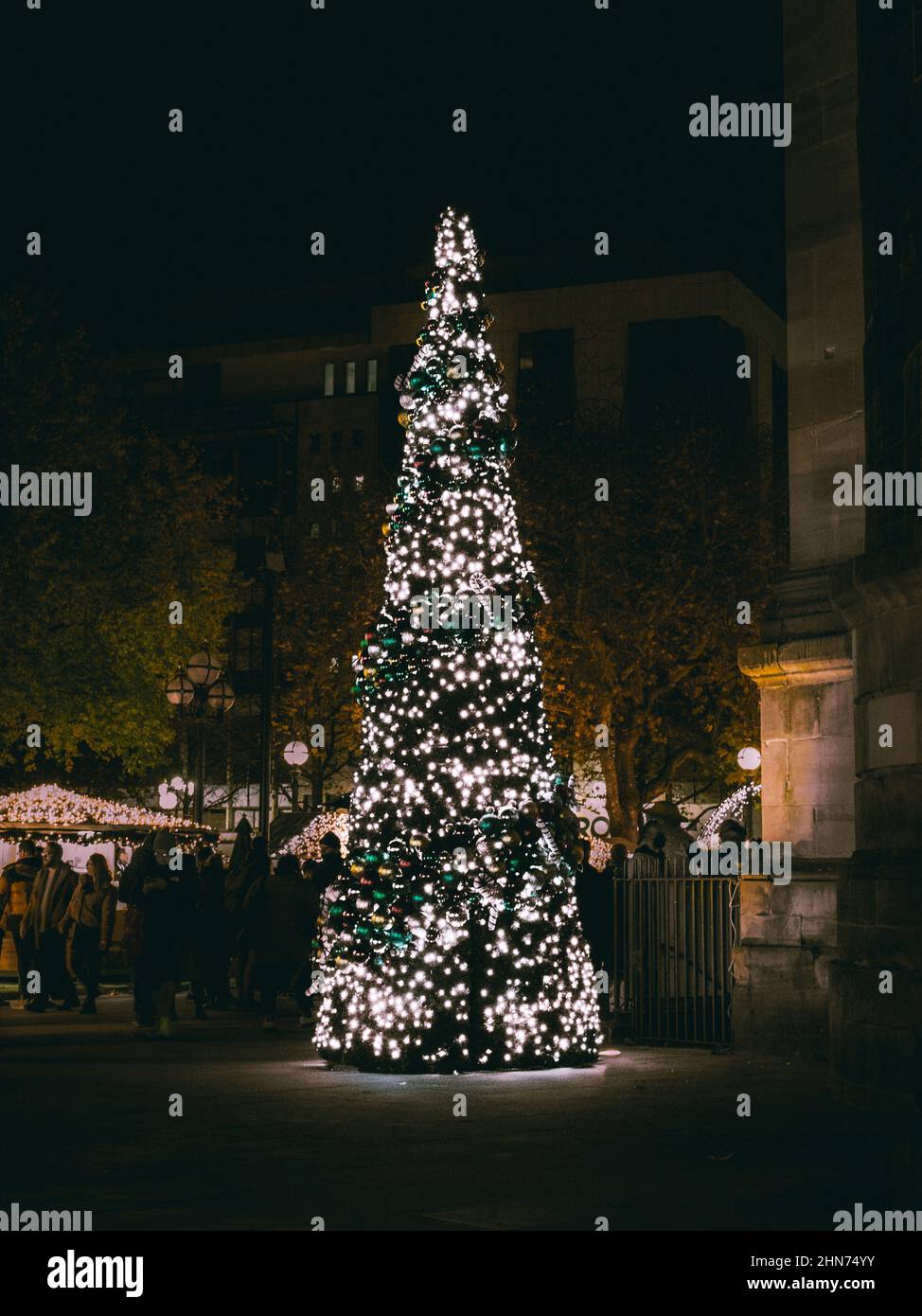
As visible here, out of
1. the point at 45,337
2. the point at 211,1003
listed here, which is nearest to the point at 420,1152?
the point at 211,1003

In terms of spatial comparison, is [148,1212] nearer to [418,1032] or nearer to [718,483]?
[418,1032]

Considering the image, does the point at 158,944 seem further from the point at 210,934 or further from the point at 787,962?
the point at 787,962

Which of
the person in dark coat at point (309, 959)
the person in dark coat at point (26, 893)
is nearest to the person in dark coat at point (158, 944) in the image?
the person in dark coat at point (309, 959)

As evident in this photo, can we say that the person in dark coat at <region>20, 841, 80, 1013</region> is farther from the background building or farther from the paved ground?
the background building

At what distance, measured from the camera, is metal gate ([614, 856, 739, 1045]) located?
18016mm

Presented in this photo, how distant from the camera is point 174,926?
19.3 m

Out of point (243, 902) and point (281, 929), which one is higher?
point (243, 902)

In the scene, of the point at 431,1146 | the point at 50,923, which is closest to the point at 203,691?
the point at 50,923

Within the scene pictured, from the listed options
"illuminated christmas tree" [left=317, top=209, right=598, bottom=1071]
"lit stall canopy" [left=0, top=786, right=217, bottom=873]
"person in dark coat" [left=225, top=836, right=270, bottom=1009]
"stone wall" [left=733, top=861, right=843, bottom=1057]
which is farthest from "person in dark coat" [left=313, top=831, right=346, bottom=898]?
"lit stall canopy" [left=0, top=786, right=217, bottom=873]

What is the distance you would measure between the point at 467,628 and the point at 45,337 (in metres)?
23.5

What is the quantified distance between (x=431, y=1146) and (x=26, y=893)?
15888 millimetres

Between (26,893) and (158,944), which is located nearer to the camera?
(158,944)

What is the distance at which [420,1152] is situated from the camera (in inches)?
431

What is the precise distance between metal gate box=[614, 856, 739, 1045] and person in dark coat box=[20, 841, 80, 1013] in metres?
7.75
